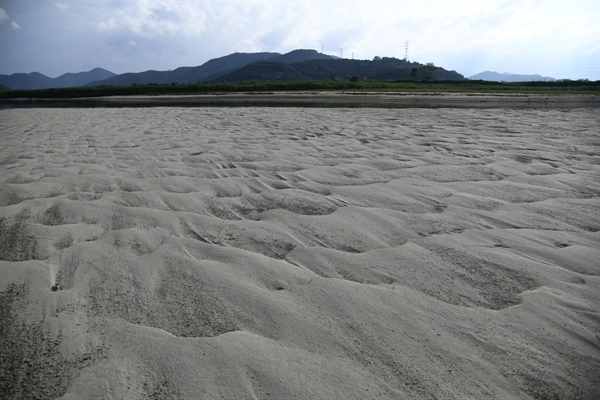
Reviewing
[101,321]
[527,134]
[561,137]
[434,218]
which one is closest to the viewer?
[101,321]

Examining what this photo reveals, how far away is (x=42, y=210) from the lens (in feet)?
9.18

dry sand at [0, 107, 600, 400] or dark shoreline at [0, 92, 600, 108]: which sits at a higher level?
dark shoreline at [0, 92, 600, 108]

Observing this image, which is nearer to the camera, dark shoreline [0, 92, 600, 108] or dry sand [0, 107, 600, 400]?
dry sand [0, 107, 600, 400]

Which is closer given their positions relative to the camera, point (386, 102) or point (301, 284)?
point (301, 284)

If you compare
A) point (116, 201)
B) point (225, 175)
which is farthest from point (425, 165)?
point (116, 201)

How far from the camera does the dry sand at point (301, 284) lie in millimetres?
1271

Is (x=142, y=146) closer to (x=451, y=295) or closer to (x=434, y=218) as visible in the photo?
(x=434, y=218)

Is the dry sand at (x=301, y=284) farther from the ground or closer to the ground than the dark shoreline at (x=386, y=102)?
closer to the ground

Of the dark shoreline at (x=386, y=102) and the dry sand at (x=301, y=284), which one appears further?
the dark shoreline at (x=386, y=102)

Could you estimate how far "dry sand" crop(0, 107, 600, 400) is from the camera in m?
1.27

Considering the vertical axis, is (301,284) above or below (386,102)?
below

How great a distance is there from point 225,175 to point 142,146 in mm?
2561

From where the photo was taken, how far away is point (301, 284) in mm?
1811

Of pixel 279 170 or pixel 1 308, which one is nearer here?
pixel 1 308
